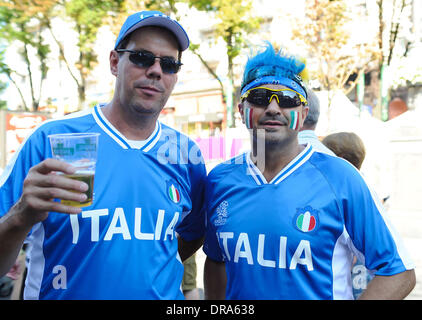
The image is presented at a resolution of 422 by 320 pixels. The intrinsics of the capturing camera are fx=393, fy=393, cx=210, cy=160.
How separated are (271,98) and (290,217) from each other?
790mm

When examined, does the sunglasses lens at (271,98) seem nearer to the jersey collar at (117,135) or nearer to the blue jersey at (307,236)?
the blue jersey at (307,236)

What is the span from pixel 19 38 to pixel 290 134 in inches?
602

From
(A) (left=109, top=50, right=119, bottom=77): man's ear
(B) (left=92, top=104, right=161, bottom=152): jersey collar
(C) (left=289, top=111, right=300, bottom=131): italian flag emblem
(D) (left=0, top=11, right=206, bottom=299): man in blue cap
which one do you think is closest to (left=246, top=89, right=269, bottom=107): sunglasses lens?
(C) (left=289, top=111, right=300, bottom=131): italian flag emblem

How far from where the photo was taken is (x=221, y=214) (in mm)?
2506

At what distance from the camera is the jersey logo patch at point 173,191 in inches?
94.0

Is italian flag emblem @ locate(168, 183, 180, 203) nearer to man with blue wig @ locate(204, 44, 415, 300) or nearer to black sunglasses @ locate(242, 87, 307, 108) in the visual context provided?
man with blue wig @ locate(204, 44, 415, 300)

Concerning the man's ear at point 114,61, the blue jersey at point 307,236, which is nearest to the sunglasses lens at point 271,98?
the blue jersey at point 307,236

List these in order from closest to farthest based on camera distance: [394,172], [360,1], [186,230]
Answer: [186,230] < [394,172] < [360,1]

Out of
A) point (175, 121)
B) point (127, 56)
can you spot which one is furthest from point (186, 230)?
→ point (175, 121)

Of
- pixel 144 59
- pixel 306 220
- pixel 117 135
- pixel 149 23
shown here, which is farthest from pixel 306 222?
pixel 149 23

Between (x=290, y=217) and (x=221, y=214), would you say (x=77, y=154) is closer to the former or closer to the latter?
(x=221, y=214)

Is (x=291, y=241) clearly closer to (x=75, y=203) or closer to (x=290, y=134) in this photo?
(x=290, y=134)

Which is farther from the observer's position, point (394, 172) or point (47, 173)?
point (394, 172)
